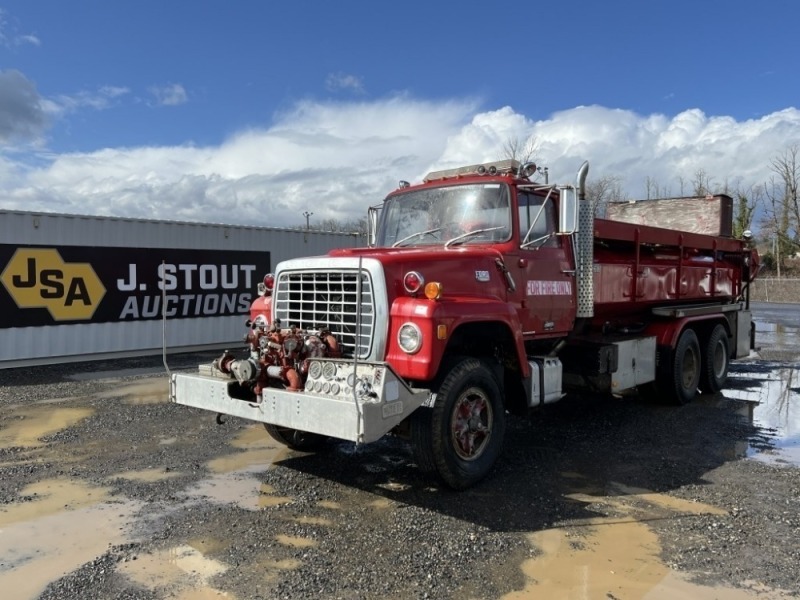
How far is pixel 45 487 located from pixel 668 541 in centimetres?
487

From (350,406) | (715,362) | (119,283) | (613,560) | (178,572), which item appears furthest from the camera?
(119,283)

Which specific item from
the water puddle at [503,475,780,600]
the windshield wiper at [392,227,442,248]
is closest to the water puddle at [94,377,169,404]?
the windshield wiper at [392,227,442,248]

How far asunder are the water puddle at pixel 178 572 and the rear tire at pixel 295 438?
6.62ft

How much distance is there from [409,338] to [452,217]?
179 cm

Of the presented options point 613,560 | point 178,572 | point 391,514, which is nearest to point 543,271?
point 391,514

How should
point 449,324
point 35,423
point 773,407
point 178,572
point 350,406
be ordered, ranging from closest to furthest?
point 178,572, point 350,406, point 449,324, point 35,423, point 773,407

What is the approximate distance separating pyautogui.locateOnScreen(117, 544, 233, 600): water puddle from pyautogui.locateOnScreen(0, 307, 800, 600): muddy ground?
1cm

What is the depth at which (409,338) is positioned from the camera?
463 centimetres

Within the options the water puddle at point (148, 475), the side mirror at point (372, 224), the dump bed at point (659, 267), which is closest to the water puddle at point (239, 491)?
the water puddle at point (148, 475)

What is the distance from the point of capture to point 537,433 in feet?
23.0

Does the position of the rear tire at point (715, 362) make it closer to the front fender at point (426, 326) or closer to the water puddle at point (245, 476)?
the front fender at point (426, 326)

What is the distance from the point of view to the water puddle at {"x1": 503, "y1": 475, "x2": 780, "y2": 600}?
3.53 meters

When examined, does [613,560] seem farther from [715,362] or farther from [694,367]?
[715,362]

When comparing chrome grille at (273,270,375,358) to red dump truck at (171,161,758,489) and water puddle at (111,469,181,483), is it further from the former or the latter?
water puddle at (111,469,181,483)
